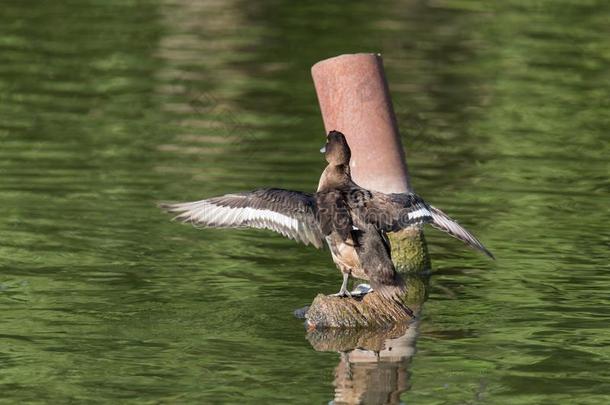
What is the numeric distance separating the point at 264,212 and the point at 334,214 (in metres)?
0.52

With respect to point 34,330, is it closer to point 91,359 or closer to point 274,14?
point 91,359

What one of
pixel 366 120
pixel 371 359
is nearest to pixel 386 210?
pixel 371 359

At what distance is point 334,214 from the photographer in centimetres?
1112

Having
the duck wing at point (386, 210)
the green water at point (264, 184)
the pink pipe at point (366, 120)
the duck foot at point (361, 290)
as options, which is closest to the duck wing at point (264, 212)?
the duck wing at point (386, 210)

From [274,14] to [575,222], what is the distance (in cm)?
1294

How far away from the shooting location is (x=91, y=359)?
10.4 m

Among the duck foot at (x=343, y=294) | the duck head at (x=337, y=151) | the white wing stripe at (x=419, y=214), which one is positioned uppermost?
the duck head at (x=337, y=151)

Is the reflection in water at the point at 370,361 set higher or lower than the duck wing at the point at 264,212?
lower

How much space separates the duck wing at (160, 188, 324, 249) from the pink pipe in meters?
1.88

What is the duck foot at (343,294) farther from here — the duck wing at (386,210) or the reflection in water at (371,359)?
the duck wing at (386,210)

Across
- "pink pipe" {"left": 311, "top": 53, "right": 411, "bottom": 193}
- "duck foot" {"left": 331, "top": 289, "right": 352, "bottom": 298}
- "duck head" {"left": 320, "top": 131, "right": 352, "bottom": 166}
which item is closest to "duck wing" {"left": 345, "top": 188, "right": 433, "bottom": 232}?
"duck head" {"left": 320, "top": 131, "right": 352, "bottom": 166}

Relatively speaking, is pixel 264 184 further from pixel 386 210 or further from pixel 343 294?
pixel 386 210

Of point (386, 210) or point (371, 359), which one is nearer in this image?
point (371, 359)

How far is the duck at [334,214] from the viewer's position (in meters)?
11.1
